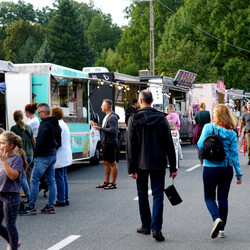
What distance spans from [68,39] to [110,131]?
64989 mm

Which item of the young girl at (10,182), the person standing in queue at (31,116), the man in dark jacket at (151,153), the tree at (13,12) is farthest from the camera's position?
the tree at (13,12)

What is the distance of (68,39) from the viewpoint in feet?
245

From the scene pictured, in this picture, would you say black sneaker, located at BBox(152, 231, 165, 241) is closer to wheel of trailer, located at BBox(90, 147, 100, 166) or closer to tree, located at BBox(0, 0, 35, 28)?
wheel of trailer, located at BBox(90, 147, 100, 166)

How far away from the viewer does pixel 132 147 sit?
6.63 meters

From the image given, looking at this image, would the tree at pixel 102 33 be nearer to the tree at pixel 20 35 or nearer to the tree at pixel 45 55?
the tree at pixel 20 35

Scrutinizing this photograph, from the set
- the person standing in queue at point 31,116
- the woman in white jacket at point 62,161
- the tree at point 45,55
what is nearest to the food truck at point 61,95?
the person standing in queue at point 31,116

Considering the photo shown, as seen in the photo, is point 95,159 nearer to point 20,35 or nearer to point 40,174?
point 40,174

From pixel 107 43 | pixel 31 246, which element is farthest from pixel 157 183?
pixel 107 43

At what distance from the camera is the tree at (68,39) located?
243 ft

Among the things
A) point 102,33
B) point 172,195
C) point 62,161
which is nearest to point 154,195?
point 172,195

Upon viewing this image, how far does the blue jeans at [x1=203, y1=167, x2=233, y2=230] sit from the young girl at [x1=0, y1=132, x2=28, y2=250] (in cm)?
231

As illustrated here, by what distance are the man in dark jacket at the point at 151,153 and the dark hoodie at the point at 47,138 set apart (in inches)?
86.1

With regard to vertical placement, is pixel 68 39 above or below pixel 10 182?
above

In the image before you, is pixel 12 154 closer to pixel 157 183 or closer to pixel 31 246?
pixel 31 246
